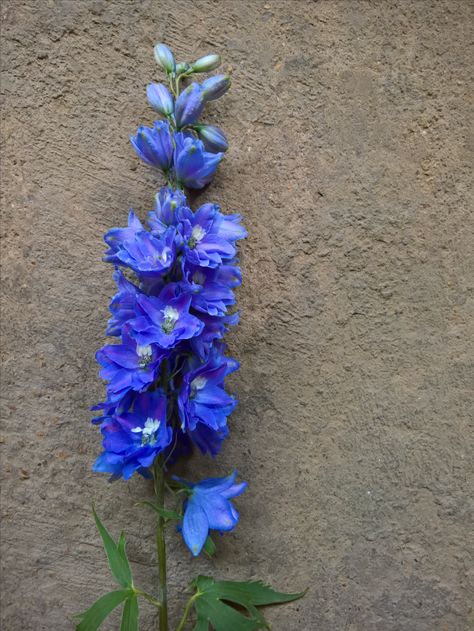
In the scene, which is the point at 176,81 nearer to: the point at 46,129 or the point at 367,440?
the point at 46,129

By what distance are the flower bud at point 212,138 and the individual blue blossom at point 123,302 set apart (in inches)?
12.3

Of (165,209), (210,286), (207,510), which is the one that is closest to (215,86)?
(165,209)

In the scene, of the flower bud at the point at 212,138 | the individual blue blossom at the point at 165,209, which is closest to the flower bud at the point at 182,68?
the flower bud at the point at 212,138

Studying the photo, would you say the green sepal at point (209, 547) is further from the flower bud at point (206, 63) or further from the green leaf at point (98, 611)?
the flower bud at point (206, 63)

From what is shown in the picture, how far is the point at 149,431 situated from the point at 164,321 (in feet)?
0.62

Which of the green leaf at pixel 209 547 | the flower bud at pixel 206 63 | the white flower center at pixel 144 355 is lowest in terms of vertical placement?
the green leaf at pixel 209 547

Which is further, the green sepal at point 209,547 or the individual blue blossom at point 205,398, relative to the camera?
the green sepal at point 209,547

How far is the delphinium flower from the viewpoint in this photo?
1.11 m

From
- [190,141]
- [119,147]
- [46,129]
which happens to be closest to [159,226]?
[190,141]

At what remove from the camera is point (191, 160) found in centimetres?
117

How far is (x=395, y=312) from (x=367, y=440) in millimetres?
259

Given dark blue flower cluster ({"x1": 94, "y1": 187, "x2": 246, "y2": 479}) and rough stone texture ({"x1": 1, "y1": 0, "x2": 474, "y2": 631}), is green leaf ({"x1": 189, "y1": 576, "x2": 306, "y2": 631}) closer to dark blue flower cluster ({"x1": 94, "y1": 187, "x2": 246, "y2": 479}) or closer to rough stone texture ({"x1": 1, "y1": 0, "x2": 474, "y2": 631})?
rough stone texture ({"x1": 1, "y1": 0, "x2": 474, "y2": 631})

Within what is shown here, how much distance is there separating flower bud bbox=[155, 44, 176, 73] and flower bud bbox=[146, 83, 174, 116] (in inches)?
1.6

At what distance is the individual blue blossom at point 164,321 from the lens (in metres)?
1.09
